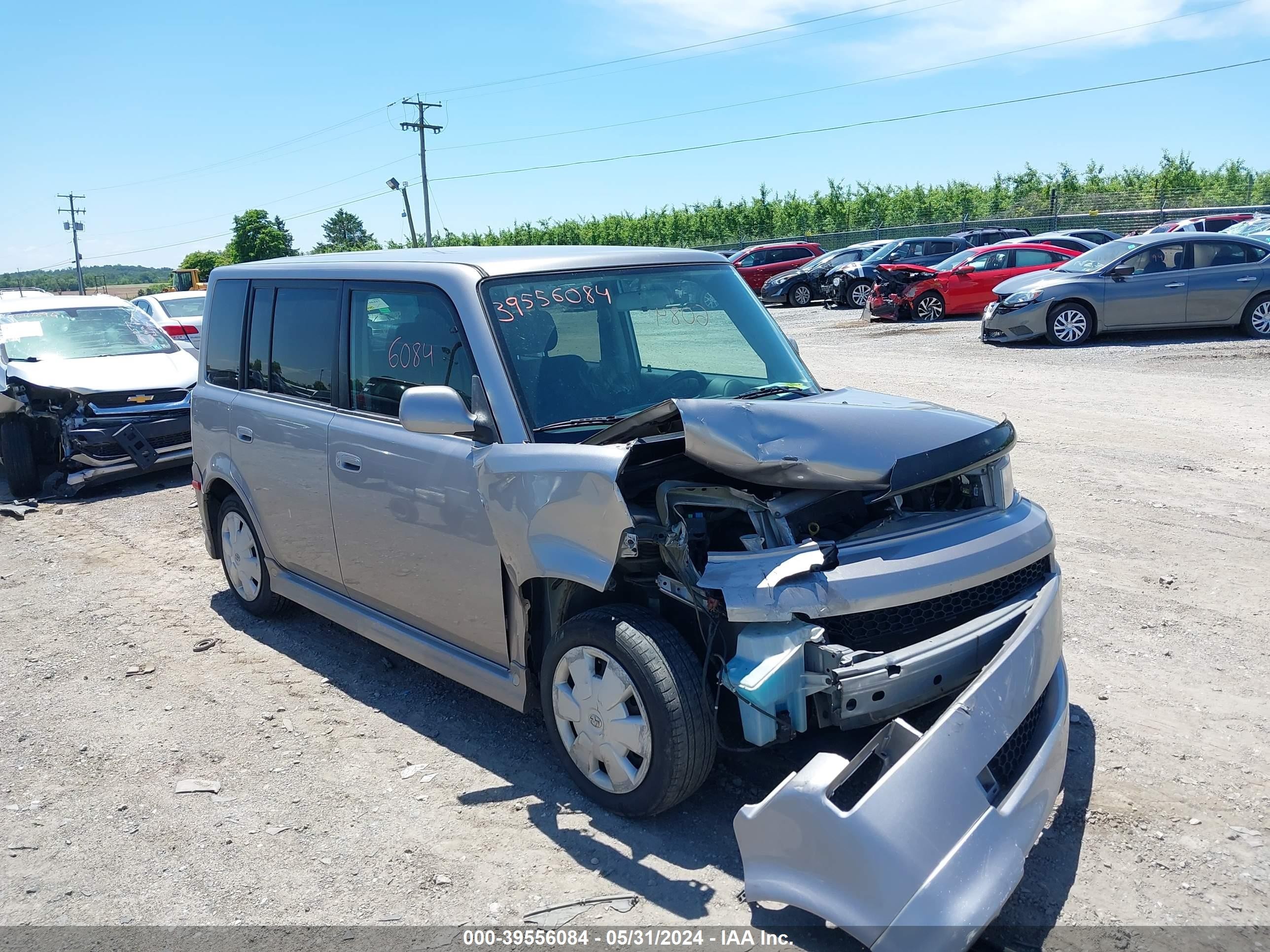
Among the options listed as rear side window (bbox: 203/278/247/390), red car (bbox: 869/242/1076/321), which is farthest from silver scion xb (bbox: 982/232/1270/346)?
rear side window (bbox: 203/278/247/390)

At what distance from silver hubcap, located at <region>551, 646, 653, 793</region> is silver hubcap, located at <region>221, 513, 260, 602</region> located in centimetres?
284

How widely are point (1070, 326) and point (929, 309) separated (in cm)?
585

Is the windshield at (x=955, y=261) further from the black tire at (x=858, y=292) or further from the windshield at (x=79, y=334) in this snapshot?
the windshield at (x=79, y=334)

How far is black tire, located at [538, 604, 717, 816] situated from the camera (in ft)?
10.4

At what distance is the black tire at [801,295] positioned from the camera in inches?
1126

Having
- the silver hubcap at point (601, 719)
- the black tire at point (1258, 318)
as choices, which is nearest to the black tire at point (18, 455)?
the silver hubcap at point (601, 719)

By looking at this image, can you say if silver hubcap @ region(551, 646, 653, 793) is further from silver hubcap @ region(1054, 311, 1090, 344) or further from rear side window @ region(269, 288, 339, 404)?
silver hubcap @ region(1054, 311, 1090, 344)

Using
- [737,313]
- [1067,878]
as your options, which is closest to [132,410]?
[737,313]

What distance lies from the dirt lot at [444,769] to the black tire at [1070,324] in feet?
29.8

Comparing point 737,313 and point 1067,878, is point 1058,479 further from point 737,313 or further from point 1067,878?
point 1067,878

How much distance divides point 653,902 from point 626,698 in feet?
2.12

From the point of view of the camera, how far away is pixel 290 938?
3.04 meters

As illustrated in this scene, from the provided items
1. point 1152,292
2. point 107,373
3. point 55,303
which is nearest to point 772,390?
point 107,373

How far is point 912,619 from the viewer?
10.4 feet
